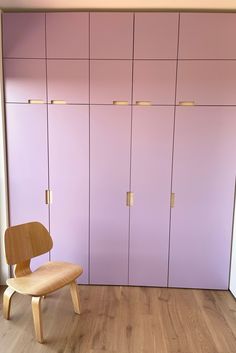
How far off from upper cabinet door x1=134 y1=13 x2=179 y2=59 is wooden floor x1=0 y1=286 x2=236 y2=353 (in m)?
2.38

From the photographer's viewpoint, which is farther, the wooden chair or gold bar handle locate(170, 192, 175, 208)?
gold bar handle locate(170, 192, 175, 208)

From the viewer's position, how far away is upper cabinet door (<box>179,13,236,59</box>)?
2.48 m

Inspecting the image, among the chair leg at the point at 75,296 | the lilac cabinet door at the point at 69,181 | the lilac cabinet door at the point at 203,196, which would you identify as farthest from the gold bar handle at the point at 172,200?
the chair leg at the point at 75,296

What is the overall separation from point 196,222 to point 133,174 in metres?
0.82

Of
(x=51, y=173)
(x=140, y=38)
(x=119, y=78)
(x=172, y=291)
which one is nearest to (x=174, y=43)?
(x=140, y=38)

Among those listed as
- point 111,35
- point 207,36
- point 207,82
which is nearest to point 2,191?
point 111,35

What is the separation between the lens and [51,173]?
274cm

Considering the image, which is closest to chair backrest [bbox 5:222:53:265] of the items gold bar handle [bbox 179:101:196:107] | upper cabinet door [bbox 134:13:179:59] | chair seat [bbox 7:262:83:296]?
chair seat [bbox 7:262:83:296]

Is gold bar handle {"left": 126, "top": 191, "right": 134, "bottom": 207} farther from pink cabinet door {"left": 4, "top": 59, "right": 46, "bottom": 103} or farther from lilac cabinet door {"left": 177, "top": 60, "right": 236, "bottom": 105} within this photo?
pink cabinet door {"left": 4, "top": 59, "right": 46, "bottom": 103}

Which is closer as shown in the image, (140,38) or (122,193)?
(140,38)

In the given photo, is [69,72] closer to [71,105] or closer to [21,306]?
[71,105]

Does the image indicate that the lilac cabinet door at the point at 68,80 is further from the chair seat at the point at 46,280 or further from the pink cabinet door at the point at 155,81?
the chair seat at the point at 46,280

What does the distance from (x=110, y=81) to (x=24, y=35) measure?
0.94 m

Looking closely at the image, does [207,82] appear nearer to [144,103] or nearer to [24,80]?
[144,103]
